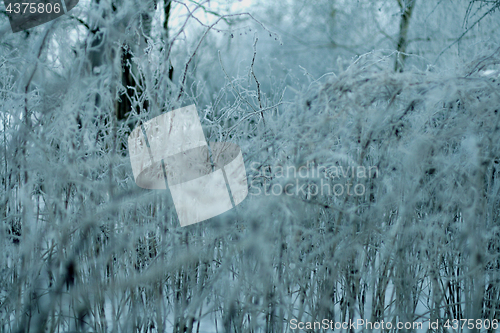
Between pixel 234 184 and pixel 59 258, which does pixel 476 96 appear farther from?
pixel 59 258

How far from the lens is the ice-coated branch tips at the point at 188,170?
170 cm

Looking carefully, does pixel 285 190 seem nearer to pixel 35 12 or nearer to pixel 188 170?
pixel 188 170

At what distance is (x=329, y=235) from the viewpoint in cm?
160

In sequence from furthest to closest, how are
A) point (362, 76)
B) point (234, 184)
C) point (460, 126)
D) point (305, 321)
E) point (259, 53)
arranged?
1. point (259, 53)
2. point (305, 321)
3. point (234, 184)
4. point (362, 76)
5. point (460, 126)

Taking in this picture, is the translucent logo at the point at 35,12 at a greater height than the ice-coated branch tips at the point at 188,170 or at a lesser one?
greater

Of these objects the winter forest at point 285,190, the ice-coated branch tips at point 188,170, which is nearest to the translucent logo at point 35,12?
the winter forest at point 285,190

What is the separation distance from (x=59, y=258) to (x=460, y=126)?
1.68 meters

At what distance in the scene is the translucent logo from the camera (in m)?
1.53

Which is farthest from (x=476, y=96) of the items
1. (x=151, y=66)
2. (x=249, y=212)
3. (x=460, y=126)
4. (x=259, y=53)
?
(x=259, y=53)
